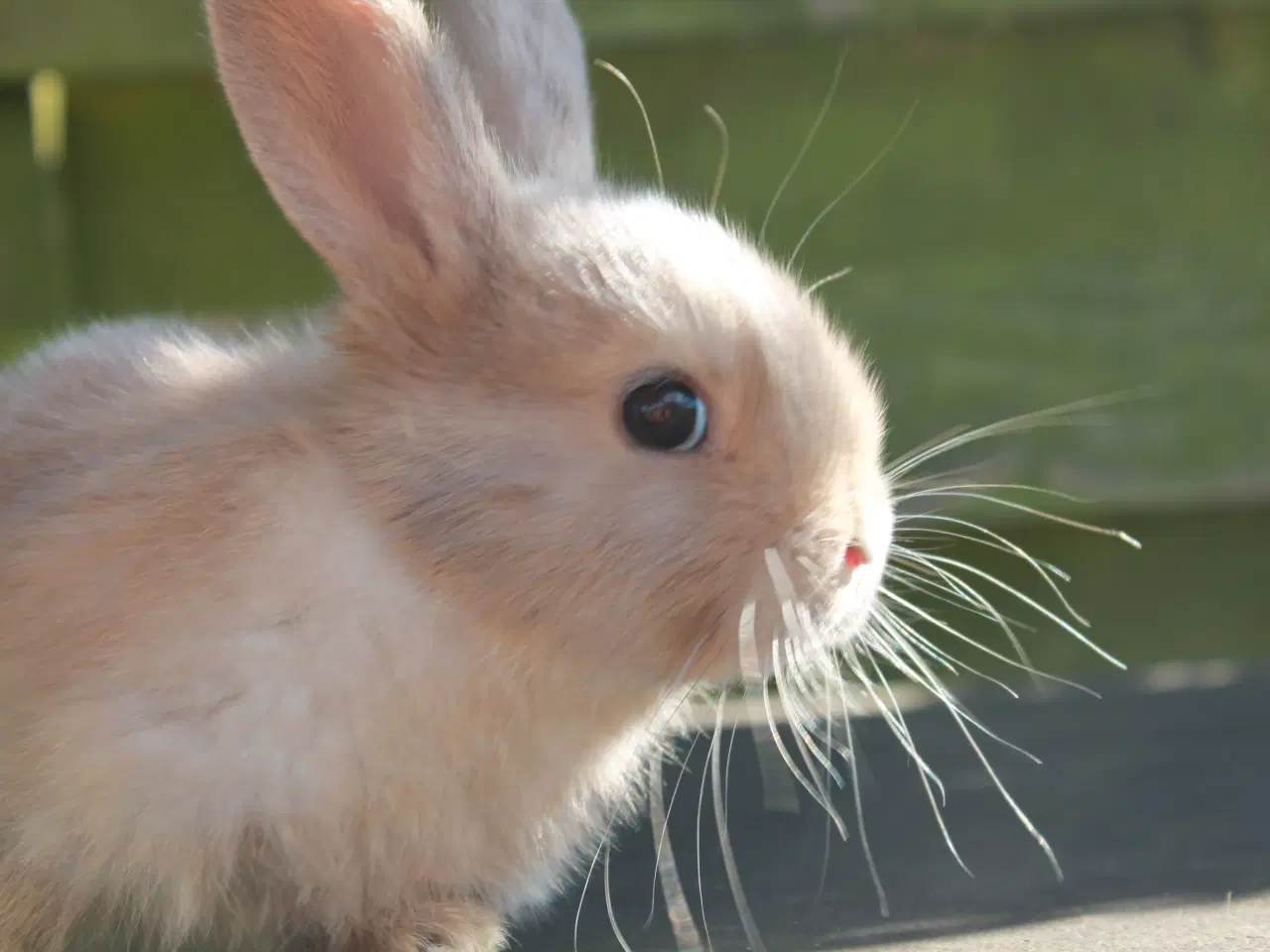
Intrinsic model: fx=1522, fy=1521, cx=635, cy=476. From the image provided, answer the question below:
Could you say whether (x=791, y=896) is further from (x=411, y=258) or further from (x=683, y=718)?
(x=411, y=258)

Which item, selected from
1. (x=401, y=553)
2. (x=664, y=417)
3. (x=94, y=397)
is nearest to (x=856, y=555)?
(x=664, y=417)

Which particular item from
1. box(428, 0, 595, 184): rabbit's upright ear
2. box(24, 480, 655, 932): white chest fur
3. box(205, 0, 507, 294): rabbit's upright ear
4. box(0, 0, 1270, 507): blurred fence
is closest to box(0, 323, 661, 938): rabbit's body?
box(24, 480, 655, 932): white chest fur

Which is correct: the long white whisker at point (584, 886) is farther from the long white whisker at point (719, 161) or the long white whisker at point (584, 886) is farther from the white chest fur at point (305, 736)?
the long white whisker at point (719, 161)

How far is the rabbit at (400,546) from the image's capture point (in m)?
0.90

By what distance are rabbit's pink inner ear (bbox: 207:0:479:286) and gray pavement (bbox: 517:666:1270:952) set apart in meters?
0.48

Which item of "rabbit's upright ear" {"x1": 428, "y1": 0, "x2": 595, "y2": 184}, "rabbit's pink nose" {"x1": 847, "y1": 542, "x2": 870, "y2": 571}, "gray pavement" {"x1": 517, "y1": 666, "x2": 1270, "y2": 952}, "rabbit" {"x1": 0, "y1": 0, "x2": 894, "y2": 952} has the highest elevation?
"rabbit's upright ear" {"x1": 428, "y1": 0, "x2": 595, "y2": 184}

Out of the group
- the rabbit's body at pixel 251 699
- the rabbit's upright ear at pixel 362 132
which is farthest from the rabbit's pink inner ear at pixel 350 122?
the rabbit's body at pixel 251 699

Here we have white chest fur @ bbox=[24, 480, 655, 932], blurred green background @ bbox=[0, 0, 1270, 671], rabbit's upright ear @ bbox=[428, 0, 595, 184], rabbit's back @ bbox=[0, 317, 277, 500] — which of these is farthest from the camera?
blurred green background @ bbox=[0, 0, 1270, 671]

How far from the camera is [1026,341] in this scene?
1670mm

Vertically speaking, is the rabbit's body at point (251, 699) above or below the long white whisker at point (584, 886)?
above

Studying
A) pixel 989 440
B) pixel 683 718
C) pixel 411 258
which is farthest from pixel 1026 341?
pixel 411 258

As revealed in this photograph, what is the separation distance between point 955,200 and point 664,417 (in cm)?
85

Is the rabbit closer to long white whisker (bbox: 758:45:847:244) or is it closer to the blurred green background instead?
long white whisker (bbox: 758:45:847:244)

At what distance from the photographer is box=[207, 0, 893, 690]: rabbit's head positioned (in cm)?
90
